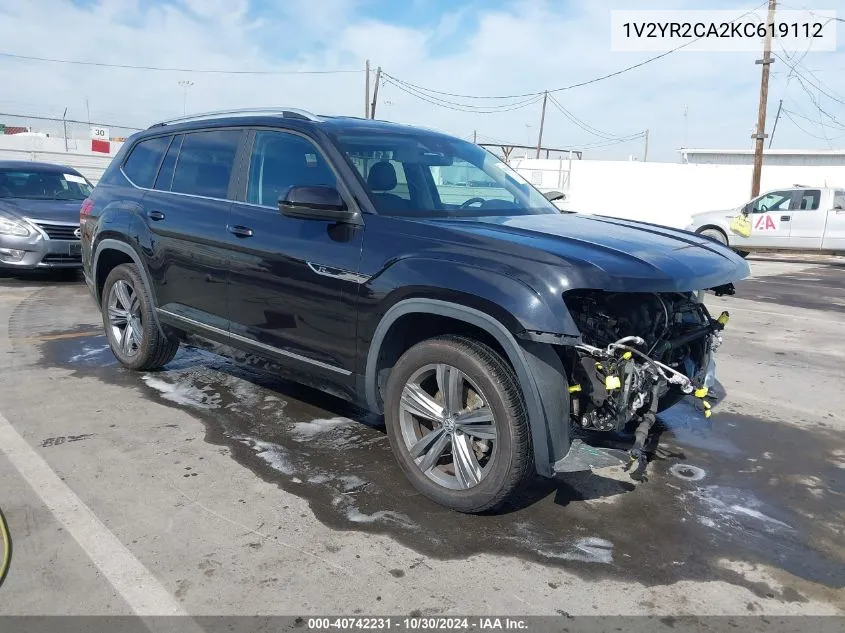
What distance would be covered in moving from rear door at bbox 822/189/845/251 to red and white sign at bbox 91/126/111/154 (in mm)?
21633

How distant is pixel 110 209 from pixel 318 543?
3599 millimetres

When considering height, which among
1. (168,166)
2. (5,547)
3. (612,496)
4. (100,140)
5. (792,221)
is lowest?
(5,547)

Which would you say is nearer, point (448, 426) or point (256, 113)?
point (448, 426)

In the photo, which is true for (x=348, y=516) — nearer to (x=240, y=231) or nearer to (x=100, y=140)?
(x=240, y=231)

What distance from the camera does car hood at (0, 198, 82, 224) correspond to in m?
9.95

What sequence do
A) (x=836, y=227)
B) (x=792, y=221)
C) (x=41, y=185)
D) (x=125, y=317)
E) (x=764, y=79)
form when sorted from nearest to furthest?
(x=125, y=317) < (x=41, y=185) < (x=836, y=227) < (x=792, y=221) < (x=764, y=79)

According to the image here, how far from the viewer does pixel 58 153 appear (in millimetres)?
21828

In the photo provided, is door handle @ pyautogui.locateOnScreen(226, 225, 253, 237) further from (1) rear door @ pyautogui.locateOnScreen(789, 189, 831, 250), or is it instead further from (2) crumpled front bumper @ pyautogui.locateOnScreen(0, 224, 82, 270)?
(1) rear door @ pyautogui.locateOnScreen(789, 189, 831, 250)

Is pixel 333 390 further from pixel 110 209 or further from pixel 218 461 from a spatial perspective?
pixel 110 209

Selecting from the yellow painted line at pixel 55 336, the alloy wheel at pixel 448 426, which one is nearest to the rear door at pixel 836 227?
the yellow painted line at pixel 55 336

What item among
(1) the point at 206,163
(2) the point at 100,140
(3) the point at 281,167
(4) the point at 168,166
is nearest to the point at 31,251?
(4) the point at 168,166

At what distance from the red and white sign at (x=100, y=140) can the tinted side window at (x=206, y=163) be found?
20.9 metres

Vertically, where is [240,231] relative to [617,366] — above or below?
above

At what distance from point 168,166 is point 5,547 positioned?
3.01 metres
